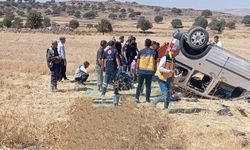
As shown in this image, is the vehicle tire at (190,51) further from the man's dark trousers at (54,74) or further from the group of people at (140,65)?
the man's dark trousers at (54,74)

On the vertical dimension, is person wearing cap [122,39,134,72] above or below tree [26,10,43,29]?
above

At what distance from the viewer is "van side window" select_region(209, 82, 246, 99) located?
13742mm

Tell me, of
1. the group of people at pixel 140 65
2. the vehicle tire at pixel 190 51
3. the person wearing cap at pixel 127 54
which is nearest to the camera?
the group of people at pixel 140 65

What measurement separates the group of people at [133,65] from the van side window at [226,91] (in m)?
1.14

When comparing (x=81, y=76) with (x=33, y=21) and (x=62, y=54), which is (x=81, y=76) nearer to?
(x=62, y=54)

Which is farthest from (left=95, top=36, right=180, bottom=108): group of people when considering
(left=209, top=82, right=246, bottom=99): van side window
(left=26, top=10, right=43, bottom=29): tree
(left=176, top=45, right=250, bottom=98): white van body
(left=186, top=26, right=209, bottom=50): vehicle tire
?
(left=26, top=10, right=43, bottom=29): tree

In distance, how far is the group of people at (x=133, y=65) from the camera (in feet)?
37.3

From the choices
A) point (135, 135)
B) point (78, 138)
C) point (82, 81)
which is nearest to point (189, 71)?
point (82, 81)

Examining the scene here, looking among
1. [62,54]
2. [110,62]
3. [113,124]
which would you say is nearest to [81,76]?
[62,54]

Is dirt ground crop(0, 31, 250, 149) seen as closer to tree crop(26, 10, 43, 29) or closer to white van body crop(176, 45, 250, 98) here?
white van body crop(176, 45, 250, 98)

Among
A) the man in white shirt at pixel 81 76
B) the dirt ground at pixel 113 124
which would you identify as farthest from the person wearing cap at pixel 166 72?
the man in white shirt at pixel 81 76

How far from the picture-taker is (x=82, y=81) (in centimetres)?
1593

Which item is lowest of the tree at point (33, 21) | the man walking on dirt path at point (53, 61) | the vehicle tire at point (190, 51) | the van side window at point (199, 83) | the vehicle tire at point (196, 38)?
the tree at point (33, 21)

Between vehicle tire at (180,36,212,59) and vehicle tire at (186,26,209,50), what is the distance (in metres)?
0.12
